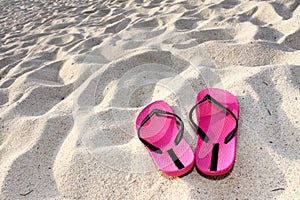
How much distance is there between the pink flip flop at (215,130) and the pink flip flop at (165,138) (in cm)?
6

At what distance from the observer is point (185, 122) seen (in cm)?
137

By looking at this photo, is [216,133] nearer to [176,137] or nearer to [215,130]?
[215,130]

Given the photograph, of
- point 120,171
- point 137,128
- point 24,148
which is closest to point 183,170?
point 120,171

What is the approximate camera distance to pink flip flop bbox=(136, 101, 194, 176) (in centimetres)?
113

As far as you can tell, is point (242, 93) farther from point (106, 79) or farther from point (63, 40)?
point (63, 40)

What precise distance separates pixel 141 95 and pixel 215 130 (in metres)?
0.50

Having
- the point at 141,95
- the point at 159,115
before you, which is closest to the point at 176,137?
the point at 159,115

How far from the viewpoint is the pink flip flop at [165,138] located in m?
1.13

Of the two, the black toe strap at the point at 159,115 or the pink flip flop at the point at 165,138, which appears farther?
the black toe strap at the point at 159,115

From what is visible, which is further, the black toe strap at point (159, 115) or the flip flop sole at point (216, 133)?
the black toe strap at point (159, 115)

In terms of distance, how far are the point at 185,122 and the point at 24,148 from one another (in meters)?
0.73

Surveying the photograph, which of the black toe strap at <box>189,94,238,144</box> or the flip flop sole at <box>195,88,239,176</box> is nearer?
the flip flop sole at <box>195,88,239,176</box>

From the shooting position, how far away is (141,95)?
1.64 meters

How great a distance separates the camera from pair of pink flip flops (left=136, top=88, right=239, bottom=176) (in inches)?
43.7
